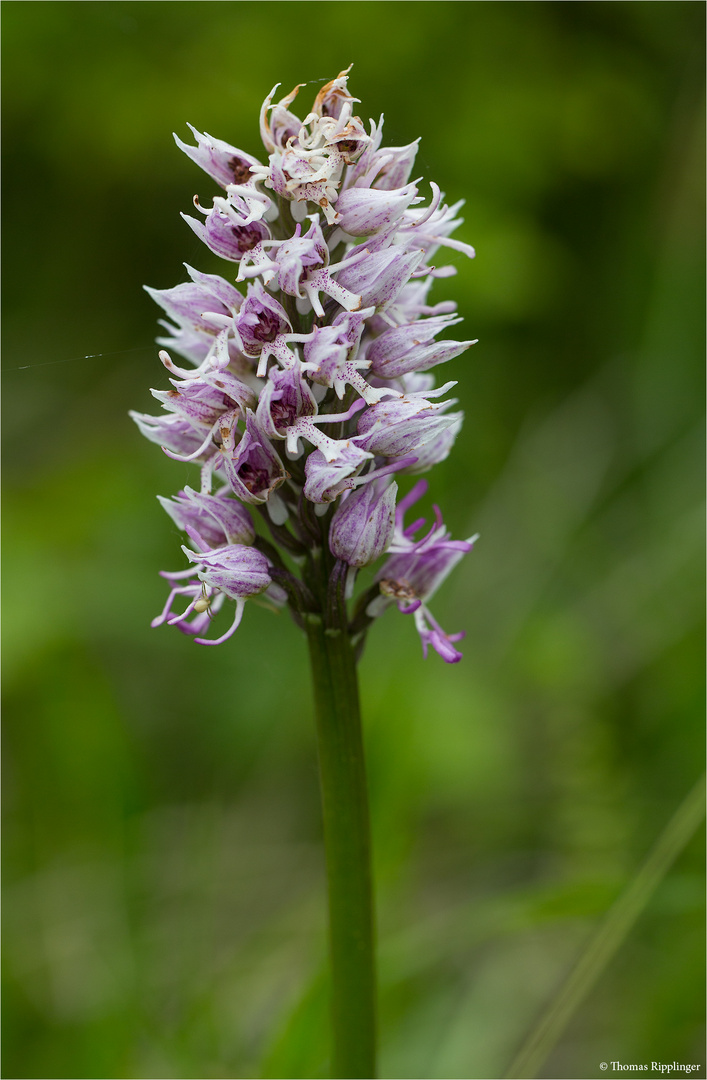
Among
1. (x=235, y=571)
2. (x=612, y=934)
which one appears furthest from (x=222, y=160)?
(x=612, y=934)

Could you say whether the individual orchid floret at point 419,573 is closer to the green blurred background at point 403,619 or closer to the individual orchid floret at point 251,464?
the individual orchid floret at point 251,464

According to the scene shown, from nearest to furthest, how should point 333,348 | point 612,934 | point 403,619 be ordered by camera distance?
point 333,348 < point 612,934 < point 403,619

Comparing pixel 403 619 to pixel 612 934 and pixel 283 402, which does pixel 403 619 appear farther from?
pixel 283 402

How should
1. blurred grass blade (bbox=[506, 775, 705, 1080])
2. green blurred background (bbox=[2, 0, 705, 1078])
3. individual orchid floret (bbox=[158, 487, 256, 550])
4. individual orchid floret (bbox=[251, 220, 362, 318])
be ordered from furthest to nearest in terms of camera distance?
green blurred background (bbox=[2, 0, 705, 1078]) → blurred grass blade (bbox=[506, 775, 705, 1080]) → individual orchid floret (bbox=[158, 487, 256, 550]) → individual orchid floret (bbox=[251, 220, 362, 318])

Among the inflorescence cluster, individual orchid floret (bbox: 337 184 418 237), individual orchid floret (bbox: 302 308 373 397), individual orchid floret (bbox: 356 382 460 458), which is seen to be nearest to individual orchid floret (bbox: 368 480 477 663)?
the inflorescence cluster

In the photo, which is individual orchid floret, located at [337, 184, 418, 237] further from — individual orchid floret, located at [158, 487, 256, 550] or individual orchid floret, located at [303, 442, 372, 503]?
individual orchid floret, located at [158, 487, 256, 550]

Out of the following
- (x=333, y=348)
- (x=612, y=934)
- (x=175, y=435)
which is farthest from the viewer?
(x=612, y=934)
